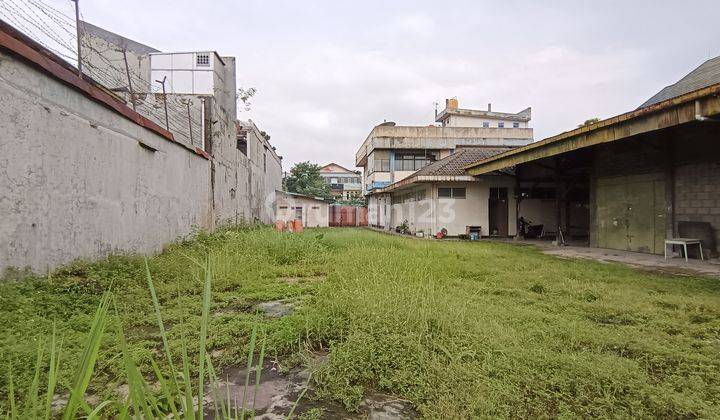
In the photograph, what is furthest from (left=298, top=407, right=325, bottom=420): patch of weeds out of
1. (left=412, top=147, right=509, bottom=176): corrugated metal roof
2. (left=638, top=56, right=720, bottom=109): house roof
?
(left=412, top=147, right=509, bottom=176): corrugated metal roof

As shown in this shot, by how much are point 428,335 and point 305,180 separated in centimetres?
3381

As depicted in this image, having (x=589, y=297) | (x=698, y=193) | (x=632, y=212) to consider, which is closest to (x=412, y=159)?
(x=632, y=212)

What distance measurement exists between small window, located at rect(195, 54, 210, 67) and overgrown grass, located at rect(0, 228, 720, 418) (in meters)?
11.5

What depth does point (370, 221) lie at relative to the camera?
100ft

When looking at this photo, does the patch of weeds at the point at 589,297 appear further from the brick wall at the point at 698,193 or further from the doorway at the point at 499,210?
the doorway at the point at 499,210

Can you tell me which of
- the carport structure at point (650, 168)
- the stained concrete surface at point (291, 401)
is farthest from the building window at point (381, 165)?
the stained concrete surface at point (291, 401)

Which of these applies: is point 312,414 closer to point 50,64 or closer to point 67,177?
point 67,177

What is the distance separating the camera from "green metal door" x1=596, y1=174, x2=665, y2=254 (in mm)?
9359

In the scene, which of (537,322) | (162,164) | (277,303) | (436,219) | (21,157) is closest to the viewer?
(537,322)

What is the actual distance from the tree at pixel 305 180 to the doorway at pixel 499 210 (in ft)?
72.0

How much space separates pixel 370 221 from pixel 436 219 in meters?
14.9

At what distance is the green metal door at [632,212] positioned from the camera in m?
9.36

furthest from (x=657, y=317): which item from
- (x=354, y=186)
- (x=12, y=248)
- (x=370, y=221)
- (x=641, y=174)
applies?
Answer: (x=354, y=186)

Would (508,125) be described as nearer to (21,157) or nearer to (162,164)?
(162,164)
